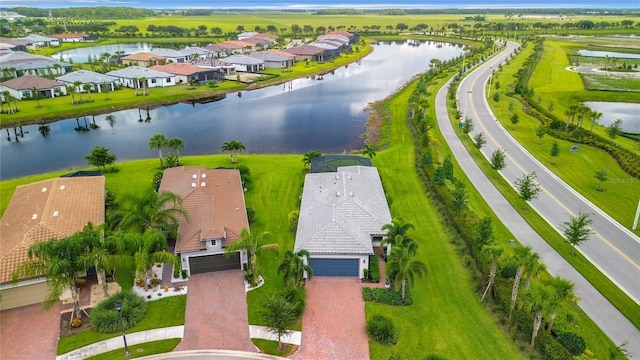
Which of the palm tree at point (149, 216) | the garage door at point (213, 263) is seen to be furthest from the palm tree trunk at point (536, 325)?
the palm tree at point (149, 216)

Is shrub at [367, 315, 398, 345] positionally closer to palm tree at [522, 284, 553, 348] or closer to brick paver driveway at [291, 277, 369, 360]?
brick paver driveway at [291, 277, 369, 360]

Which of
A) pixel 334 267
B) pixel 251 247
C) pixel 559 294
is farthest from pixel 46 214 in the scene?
pixel 559 294

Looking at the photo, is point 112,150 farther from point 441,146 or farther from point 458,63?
point 458,63

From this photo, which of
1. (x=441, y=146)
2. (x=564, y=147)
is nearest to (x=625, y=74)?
(x=564, y=147)

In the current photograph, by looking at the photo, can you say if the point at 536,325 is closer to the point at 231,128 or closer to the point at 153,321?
the point at 153,321

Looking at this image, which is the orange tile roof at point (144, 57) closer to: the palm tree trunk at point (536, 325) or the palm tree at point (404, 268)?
the palm tree at point (404, 268)

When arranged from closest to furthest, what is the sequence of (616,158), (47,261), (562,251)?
(47,261) → (562,251) → (616,158)

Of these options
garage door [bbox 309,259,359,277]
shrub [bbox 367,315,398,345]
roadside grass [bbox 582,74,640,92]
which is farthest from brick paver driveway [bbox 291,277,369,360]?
roadside grass [bbox 582,74,640,92]

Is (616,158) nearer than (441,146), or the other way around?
(616,158)
